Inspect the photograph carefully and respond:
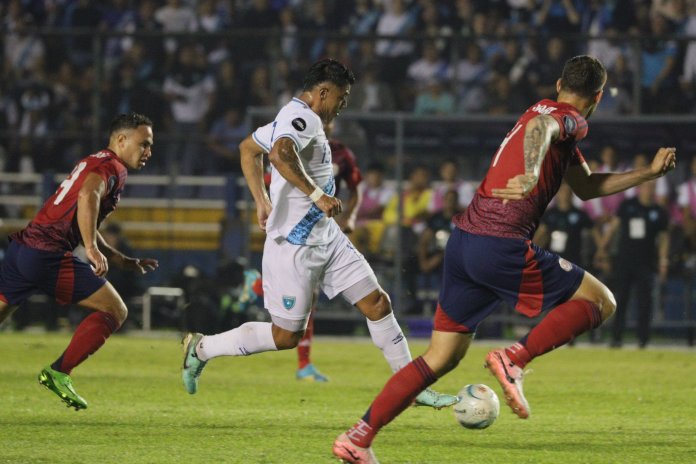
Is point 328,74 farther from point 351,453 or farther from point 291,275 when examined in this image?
point 351,453

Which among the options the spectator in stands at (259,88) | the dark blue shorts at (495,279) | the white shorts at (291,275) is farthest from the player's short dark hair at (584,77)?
the spectator in stands at (259,88)

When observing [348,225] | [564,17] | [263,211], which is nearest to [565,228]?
[564,17]

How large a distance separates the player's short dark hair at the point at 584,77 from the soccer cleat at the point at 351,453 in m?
2.25

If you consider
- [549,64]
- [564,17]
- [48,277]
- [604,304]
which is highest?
[564,17]

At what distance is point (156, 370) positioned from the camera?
1367cm

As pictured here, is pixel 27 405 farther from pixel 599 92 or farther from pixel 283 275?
pixel 599 92

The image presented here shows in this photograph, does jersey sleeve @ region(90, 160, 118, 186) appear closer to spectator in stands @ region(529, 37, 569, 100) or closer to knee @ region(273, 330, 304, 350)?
knee @ region(273, 330, 304, 350)

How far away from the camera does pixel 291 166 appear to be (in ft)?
26.8

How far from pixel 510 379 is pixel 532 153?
121 cm

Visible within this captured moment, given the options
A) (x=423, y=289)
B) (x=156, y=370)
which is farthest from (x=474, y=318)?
(x=423, y=289)

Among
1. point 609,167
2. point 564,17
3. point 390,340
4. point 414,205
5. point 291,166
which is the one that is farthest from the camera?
point 564,17

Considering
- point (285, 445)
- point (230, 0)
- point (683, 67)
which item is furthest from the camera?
point (230, 0)

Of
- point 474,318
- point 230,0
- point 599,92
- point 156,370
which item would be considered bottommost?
point 156,370

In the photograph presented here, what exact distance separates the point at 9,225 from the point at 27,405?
9.89 meters
